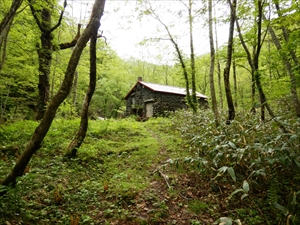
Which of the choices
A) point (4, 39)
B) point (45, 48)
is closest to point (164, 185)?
point (4, 39)

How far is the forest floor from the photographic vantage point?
9.60ft

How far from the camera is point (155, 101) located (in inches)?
661

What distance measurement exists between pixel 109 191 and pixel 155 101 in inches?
525

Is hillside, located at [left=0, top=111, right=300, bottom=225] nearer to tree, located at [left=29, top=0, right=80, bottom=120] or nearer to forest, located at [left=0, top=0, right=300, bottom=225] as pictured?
forest, located at [left=0, top=0, right=300, bottom=225]

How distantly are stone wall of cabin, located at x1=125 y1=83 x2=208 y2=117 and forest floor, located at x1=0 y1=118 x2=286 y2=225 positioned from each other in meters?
10.6

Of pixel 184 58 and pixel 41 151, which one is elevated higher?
pixel 184 58

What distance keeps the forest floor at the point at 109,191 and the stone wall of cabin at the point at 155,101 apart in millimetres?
10632

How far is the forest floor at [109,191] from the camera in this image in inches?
115

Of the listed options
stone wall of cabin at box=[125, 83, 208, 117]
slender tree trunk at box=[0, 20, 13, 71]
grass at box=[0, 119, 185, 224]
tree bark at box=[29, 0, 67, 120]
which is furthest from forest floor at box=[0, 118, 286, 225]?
stone wall of cabin at box=[125, 83, 208, 117]

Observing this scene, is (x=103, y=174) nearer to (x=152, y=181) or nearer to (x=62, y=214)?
(x=152, y=181)

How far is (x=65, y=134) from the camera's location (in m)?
6.99

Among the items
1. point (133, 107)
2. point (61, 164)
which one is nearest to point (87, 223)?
point (61, 164)

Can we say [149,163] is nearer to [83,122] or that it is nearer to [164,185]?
[164,185]

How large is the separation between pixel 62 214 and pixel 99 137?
4822 mm
